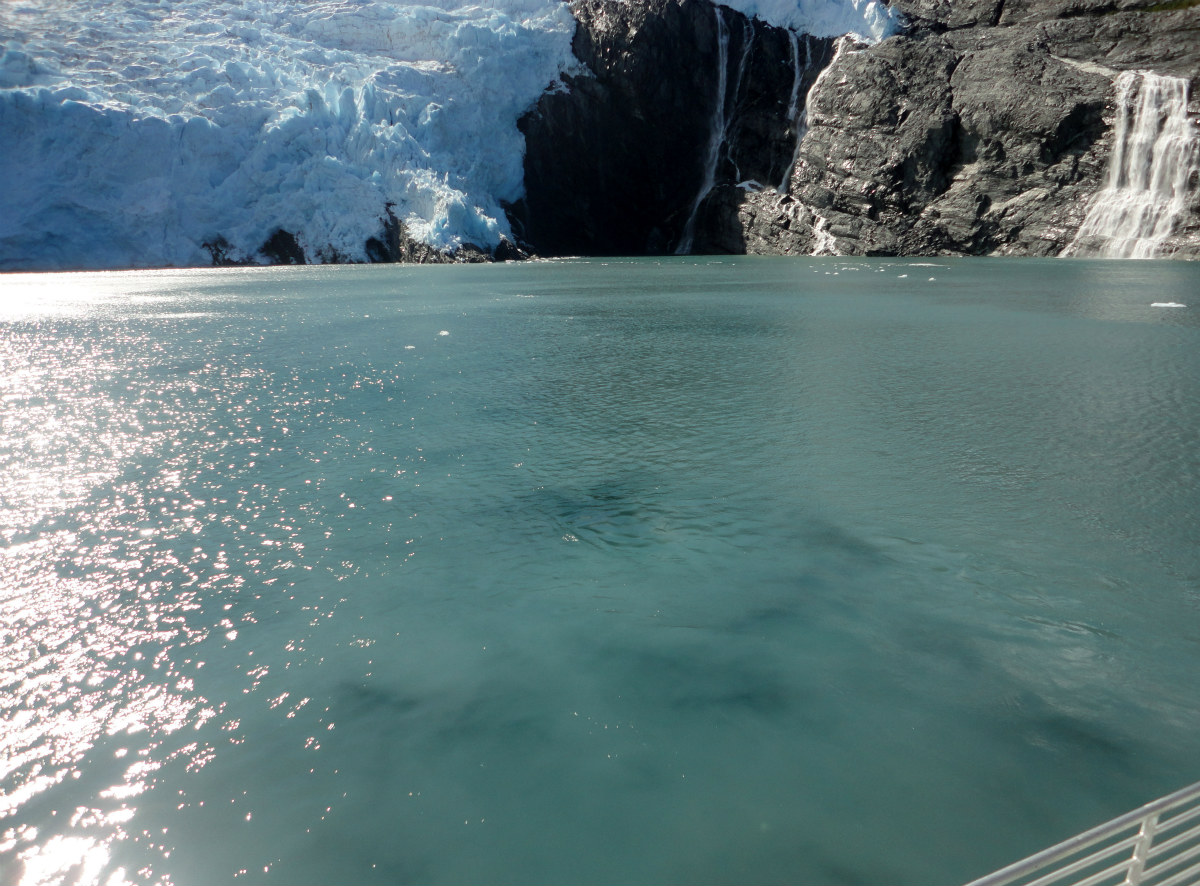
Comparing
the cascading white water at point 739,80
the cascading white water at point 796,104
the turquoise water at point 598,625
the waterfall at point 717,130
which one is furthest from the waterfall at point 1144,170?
the turquoise water at point 598,625

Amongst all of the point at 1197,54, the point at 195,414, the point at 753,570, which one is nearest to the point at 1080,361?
the point at 753,570

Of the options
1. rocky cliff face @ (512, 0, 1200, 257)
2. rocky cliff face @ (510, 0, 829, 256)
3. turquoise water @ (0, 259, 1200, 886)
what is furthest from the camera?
rocky cliff face @ (510, 0, 829, 256)

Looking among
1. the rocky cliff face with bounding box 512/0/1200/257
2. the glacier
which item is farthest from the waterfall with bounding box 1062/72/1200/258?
the glacier

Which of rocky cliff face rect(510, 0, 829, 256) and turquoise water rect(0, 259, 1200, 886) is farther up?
rocky cliff face rect(510, 0, 829, 256)

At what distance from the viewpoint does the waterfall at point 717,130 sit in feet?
133

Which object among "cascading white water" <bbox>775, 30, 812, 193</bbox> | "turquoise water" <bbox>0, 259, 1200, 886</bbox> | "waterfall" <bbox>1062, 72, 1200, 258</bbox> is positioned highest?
"cascading white water" <bbox>775, 30, 812, 193</bbox>

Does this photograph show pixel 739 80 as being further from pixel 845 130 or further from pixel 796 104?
pixel 845 130

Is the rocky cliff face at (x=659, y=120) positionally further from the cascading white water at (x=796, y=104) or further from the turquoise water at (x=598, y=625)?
the turquoise water at (x=598, y=625)

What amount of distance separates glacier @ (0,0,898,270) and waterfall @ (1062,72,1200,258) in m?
12.5

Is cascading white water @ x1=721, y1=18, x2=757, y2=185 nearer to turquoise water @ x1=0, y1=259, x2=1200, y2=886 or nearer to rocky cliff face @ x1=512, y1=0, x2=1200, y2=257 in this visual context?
rocky cliff face @ x1=512, y1=0, x2=1200, y2=257

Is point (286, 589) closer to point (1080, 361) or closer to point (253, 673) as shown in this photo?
point (253, 673)

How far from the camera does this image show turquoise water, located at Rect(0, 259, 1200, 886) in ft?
9.75

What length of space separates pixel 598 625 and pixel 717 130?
41092 mm

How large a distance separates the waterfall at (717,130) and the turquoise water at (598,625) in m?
33.4
